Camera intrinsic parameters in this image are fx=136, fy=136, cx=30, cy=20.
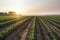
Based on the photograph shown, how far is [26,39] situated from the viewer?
1124cm

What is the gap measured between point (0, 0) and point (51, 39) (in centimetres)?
1867

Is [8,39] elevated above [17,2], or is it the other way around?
[17,2]

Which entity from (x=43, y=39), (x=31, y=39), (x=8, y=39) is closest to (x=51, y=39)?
(x=43, y=39)

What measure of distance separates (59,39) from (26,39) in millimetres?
2887

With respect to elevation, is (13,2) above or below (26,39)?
above

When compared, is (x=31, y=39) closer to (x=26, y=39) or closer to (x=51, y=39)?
(x=26, y=39)

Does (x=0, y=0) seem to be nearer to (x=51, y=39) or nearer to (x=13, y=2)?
(x=13, y=2)

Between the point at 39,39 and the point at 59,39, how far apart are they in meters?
1.76

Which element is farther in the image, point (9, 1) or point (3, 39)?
point (9, 1)

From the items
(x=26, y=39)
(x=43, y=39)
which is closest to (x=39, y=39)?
(x=43, y=39)

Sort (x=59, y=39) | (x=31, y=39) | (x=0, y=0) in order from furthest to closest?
(x=0, y=0)
(x=59, y=39)
(x=31, y=39)

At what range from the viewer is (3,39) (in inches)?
443

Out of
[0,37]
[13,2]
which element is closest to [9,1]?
[13,2]

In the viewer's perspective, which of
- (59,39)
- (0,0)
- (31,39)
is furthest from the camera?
(0,0)
